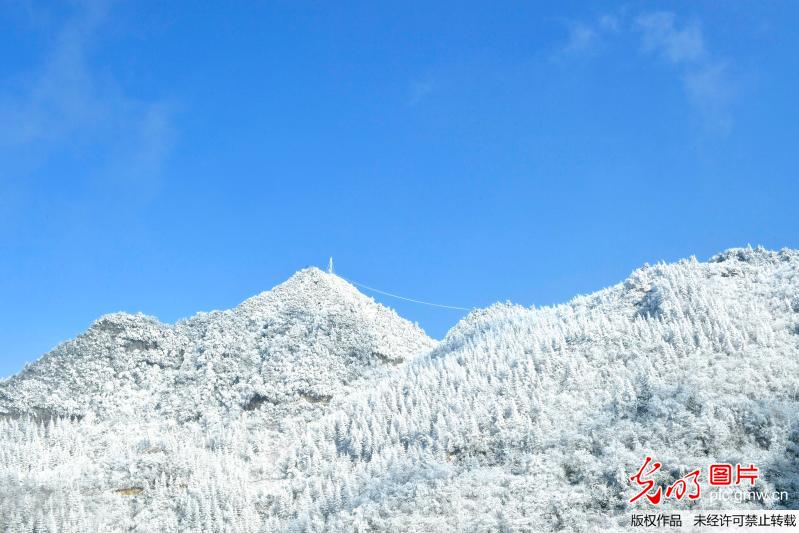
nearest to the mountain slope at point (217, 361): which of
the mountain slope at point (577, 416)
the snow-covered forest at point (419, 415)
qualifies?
the snow-covered forest at point (419, 415)

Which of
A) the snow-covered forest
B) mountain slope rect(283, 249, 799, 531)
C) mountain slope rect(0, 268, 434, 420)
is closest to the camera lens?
mountain slope rect(283, 249, 799, 531)

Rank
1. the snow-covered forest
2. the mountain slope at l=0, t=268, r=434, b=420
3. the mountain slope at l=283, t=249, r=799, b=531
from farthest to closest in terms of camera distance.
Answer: the mountain slope at l=0, t=268, r=434, b=420 < the snow-covered forest < the mountain slope at l=283, t=249, r=799, b=531

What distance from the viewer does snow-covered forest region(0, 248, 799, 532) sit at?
6009 cm

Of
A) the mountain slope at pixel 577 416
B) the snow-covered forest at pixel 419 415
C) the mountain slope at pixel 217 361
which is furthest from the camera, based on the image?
the mountain slope at pixel 217 361

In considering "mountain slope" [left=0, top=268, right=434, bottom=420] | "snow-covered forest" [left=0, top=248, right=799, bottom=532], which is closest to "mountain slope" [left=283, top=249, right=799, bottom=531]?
"snow-covered forest" [left=0, top=248, right=799, bottom=532]

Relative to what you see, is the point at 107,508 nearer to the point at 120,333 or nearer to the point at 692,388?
the point at 120,333

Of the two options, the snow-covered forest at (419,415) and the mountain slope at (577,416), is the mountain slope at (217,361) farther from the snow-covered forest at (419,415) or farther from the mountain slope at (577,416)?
the mountain slope at (577,416)

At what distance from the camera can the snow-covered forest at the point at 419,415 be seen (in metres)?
60.1

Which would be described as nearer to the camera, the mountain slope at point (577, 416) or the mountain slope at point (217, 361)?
the mountain slope at point (577, 416)

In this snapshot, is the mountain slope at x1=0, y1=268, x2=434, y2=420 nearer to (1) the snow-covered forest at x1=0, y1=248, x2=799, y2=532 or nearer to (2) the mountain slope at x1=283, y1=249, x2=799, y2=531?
(1) the snow-covered forest at x1=0, y1=248, x2=799, y2=532

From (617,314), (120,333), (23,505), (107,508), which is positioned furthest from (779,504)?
(120,333)

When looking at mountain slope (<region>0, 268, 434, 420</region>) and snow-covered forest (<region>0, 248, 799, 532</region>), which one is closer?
snow-covered forest (<region>0, 248, 799, 532</region>)

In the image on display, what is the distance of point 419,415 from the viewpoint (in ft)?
254

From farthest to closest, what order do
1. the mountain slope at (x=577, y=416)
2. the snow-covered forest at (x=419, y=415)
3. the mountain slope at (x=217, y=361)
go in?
the mountain slope at (x=217, y=361) → the snow-covered forest at (x=419, y=415) → the mountain slope at (x=577, y=416)
